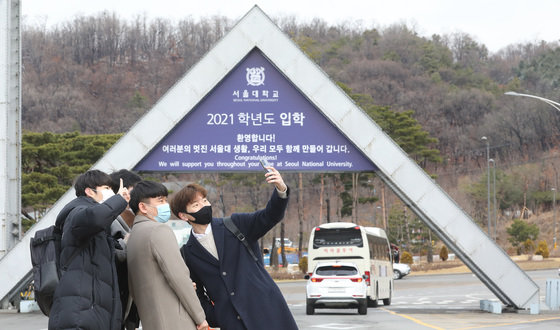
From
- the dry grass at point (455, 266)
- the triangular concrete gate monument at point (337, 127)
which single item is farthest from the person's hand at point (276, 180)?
the dry grass at point (455, 266)

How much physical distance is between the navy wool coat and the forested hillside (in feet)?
300

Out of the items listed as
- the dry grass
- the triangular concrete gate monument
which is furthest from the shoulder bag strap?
the dry grass

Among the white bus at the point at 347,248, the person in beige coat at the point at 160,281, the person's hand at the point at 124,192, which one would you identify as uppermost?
the person's hand at the point at 124,192

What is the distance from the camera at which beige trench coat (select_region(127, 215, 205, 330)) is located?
6.31 meters

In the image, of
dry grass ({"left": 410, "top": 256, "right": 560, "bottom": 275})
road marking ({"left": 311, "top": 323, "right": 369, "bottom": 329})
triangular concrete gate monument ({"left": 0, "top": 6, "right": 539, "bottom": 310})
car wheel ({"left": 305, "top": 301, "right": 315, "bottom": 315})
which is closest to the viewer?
road marking ({"left": 311, "top": 323, "right": 369, "bottom": 329})

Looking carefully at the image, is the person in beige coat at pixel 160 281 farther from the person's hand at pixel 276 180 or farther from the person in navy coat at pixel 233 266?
the person's hand at pixel 276 180

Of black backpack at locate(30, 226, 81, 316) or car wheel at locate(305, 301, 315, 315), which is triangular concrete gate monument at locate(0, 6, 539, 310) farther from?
black backpack at locate(30, 226, 81, 316)

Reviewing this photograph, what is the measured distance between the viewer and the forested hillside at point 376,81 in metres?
111

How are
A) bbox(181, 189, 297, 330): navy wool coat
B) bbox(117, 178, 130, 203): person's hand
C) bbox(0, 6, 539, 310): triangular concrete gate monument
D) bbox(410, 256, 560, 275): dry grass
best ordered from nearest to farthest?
bbox(181, 189, 297, 330): navy wool coat → bbox(117, 178, 130, 203): person's hand → bbox(0, 6, 539, 310): triangular concrete gate monument → bbox(410, 256, 560, 275): dry grass

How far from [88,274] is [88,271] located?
0.8 inches

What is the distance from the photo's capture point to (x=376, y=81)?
124 meters

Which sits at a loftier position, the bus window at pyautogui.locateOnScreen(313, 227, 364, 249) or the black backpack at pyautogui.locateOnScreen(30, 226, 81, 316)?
the black backpack at pyautogui.locateOnScreen(30, 226, 81, 316)

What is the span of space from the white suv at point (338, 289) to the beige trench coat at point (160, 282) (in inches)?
742

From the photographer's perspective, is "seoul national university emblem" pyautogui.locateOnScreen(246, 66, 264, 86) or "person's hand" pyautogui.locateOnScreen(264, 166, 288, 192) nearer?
"person's hand" pyautogui.locateOnScreen(264, 166, 288, 192)
